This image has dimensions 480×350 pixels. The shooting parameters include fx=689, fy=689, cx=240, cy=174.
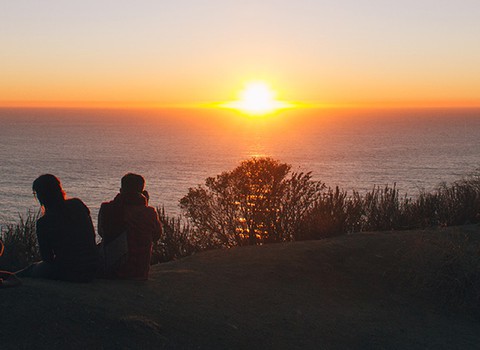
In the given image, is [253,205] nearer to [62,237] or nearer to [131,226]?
[131,226]

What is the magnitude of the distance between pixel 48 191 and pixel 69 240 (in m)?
0.61

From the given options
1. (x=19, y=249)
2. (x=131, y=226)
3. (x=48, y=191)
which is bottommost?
(x=19, y=249)

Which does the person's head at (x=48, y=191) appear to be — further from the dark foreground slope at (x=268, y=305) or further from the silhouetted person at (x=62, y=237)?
the dark foreground slope at (x=268, y=305)

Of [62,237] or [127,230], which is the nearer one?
[62,237]

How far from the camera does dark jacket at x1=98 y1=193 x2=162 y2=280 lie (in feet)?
27.3

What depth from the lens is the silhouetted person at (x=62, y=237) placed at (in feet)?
24.6

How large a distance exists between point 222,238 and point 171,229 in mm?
1151

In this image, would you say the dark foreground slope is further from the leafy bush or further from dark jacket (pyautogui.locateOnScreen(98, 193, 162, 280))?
the leafy bush

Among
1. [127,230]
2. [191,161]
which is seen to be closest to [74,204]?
[127,230]

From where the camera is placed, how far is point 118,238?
8.39 m

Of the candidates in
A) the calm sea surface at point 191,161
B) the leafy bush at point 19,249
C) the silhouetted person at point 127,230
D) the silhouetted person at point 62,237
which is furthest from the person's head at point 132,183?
the calm sea surface at point 191,161

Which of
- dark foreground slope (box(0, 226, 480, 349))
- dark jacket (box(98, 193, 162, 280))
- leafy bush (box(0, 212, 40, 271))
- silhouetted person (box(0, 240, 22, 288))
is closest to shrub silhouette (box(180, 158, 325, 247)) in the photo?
dark foreground slope (box(0, 226, 480, 349))

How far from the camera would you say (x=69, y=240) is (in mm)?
7648

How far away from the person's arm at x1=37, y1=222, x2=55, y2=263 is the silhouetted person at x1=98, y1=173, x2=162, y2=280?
81cm
